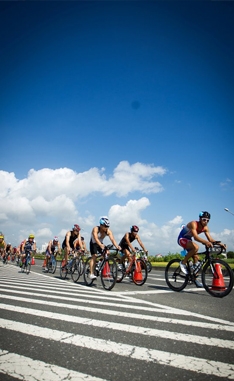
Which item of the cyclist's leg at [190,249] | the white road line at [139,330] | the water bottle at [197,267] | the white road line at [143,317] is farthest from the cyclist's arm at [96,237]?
the white road line at [139,330]

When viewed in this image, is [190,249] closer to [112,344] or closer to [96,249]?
[96,249]

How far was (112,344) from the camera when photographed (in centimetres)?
265

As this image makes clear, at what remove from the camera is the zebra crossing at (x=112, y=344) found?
203cm

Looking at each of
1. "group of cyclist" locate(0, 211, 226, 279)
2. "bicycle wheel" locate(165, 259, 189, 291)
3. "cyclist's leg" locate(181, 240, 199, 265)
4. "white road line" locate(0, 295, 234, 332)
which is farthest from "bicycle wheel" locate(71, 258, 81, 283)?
"white road line" locate(0, 295, 234, 332)

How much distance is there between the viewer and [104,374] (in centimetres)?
199

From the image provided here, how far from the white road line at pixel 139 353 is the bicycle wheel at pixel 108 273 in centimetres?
421

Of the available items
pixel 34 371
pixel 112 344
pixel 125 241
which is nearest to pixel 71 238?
pixel 125 241

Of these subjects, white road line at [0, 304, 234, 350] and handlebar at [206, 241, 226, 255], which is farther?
handlebar at [206, 241, 226, 255]

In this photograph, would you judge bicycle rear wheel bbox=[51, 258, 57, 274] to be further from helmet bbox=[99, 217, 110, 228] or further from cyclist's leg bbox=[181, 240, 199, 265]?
cyclist's leg bbox=[181, 240, 199, 265]

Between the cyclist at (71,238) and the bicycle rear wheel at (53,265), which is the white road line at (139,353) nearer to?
the cyclist at (71,238)

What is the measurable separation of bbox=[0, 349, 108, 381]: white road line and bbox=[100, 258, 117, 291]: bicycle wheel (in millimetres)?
5107

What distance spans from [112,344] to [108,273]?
490cm

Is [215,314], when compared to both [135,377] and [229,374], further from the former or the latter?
[135,377]

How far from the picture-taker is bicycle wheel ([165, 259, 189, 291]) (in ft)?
23.3
